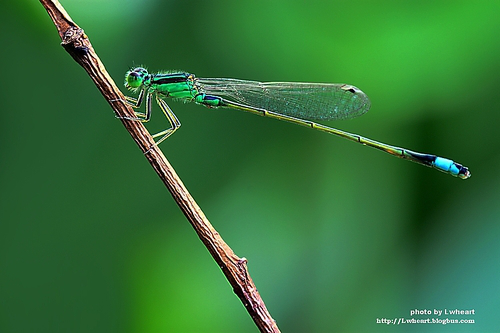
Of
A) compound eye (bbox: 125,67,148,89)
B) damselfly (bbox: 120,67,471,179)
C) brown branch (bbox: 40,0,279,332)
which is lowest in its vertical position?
brown branch (bbox: 40,0,279,332)

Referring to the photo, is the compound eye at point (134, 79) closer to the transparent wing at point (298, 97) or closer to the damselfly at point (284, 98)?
the damselfly at point (284, 98)

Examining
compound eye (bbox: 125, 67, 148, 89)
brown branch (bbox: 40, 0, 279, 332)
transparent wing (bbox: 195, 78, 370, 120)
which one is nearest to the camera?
brown branch (bbox: 40, 0, 279, 332)

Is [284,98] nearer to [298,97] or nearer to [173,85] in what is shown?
[298,97]

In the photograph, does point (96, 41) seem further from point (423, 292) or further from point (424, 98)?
point (423, 292)

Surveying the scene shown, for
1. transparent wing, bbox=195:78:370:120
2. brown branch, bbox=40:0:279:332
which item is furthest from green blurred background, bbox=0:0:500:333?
brown branch, bbox=40:0:279:332

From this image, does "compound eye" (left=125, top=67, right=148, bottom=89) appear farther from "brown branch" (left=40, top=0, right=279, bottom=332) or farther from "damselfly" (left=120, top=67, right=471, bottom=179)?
"brown branch" (left=40, top=0, right=279, bottom=332)

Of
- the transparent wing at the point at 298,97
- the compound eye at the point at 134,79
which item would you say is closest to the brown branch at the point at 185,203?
the compound eye at the point at 134,79
